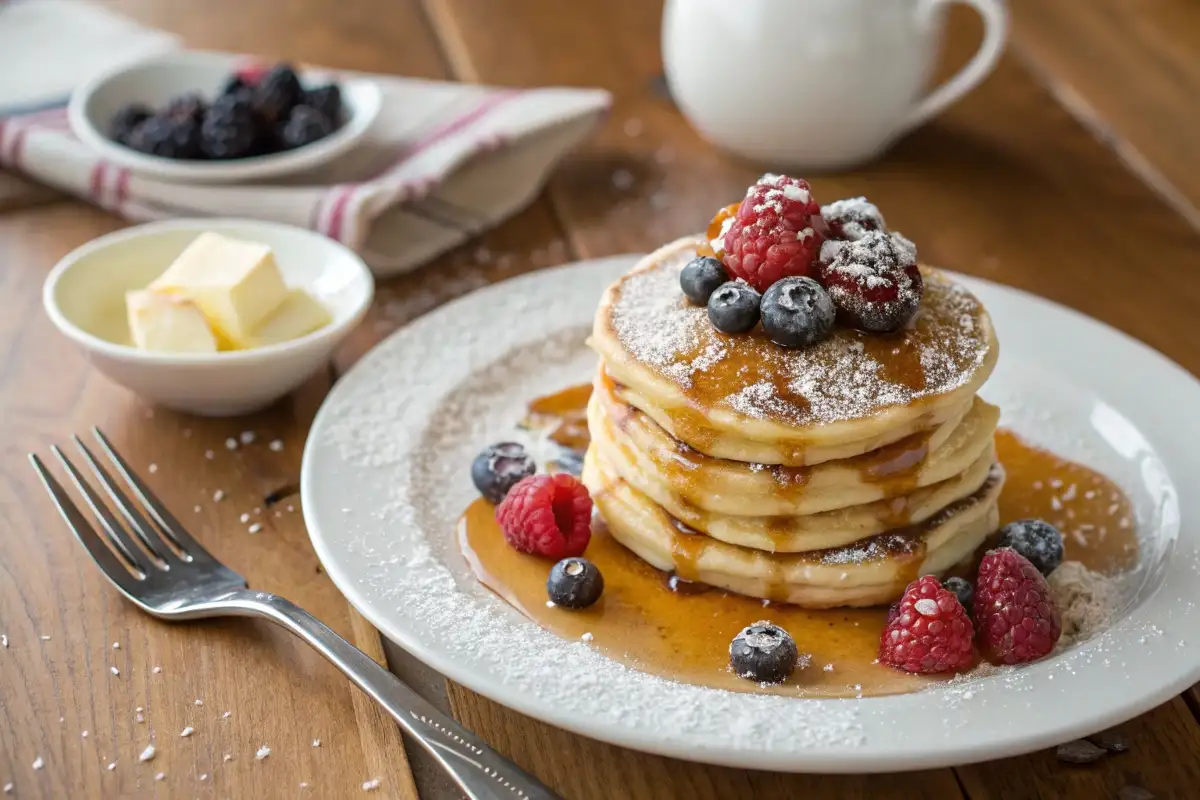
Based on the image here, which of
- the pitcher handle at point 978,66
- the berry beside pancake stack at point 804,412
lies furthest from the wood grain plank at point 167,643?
the pitcher handle at point 978,66

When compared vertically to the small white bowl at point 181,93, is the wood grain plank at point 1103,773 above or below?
above

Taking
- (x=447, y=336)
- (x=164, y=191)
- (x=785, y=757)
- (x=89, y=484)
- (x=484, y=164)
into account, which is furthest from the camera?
(x=484, y=164)

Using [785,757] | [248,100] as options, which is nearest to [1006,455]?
[785,757]

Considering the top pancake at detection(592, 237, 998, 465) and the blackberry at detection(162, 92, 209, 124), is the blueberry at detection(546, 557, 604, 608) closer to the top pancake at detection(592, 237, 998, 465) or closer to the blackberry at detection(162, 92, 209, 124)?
the top pancake at detection(592, 237, 998, 465)

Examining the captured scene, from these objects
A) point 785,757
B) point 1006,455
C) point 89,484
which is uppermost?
point 785,757

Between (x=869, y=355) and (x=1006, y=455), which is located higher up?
(x=869, y=355)

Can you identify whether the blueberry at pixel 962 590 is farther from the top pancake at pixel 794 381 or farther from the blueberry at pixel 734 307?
the blueberry at pixel 734 307

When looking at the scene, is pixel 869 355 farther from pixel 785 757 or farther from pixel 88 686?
pixel 88 686

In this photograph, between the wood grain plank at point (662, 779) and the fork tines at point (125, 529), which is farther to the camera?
the fork tines at point (125, 529)
